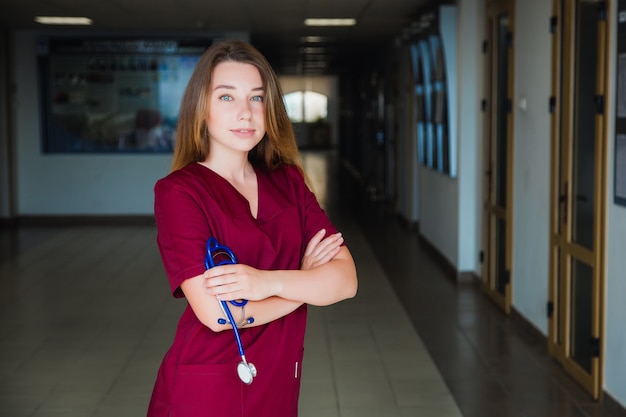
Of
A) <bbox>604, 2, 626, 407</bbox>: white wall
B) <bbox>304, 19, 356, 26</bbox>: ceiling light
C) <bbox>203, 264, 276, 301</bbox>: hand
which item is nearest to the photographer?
<bbox>203, 264, 276, 301</bbox>: hand

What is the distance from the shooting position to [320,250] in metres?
1.80

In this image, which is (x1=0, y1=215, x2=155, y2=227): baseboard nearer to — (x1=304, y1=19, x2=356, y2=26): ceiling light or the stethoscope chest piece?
(x1=304, y1=19, x2=356, y2=26): ceiling light

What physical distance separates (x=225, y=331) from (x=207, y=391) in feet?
0.40

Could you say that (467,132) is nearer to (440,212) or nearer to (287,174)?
(440,212)

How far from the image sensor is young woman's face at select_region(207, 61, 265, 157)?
68.4 inches

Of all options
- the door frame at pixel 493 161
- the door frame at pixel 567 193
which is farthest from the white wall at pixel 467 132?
the door frame at pixel 567 193

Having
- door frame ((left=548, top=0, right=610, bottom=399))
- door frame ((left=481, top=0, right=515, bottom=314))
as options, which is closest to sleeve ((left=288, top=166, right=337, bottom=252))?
door frame ((left=548, top=0, right=610, bottom=399))

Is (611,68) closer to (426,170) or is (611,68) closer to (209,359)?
(209,359)

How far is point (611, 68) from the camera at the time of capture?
4199 mm

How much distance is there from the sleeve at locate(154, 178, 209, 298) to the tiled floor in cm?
283

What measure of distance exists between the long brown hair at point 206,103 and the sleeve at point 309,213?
0.10 meters

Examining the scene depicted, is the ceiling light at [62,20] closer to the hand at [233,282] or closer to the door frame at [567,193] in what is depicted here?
the door frame at [567,193]

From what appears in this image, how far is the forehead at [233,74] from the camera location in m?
1.74

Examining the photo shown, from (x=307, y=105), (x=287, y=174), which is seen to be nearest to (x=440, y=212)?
(x=287, y=174)
